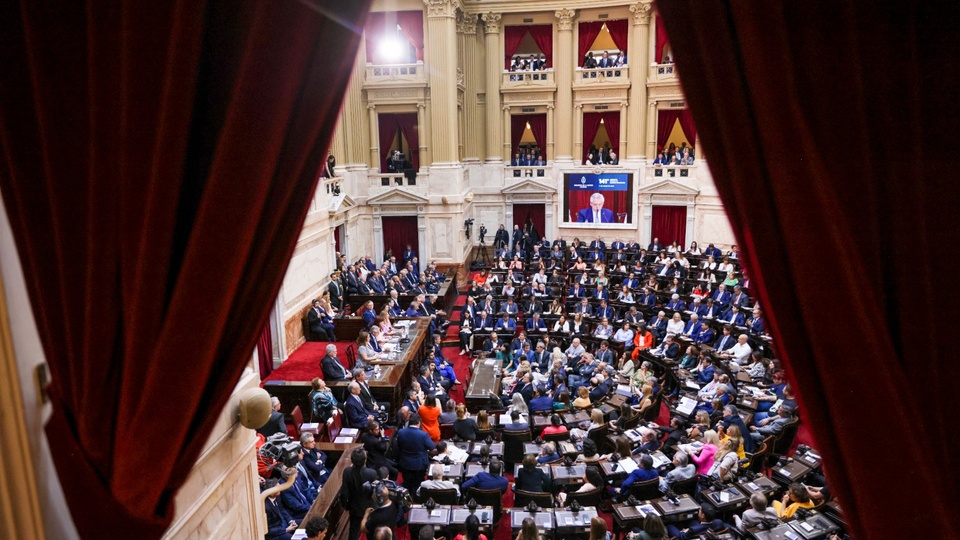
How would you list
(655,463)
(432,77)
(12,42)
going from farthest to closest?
(432,77) → (655,463) → (12,42)

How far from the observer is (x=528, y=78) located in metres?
21.7

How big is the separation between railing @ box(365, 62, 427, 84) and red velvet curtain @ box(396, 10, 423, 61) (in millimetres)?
843

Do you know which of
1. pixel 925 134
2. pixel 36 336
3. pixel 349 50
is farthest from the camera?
pixel 36 336

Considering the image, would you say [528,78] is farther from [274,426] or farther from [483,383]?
[274,426]

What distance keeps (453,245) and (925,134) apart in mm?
18189

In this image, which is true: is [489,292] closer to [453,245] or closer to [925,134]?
[453,245]

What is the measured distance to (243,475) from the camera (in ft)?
10.4

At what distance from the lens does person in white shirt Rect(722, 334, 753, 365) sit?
1080cm

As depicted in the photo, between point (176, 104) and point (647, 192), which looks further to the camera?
point (647, 192)

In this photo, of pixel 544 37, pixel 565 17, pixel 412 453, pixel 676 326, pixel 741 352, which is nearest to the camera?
pixel 412 453

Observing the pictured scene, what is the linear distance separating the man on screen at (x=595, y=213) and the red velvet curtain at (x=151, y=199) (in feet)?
66.9

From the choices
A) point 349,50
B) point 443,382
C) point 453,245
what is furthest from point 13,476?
point 453,245

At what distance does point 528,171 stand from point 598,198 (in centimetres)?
275

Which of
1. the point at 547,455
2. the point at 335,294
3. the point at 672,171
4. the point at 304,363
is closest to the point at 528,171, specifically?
the point at 672,171
